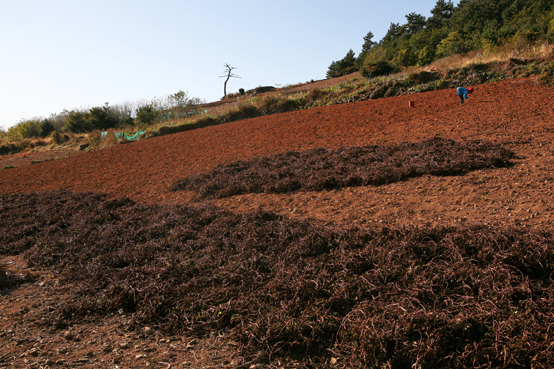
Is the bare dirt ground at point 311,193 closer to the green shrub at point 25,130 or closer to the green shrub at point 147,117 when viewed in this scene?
the green shrub at point 147,117

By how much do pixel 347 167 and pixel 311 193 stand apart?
1035 millimetres

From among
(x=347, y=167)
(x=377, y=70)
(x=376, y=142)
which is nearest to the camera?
(x=347, y=167)

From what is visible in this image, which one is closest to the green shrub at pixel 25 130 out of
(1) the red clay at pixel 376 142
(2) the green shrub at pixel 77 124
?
(2) the green shrub at pixel 77 124

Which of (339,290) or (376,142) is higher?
(376,142)

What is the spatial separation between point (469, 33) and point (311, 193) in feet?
103

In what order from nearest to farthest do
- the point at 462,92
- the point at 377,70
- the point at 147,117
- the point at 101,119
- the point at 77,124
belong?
1. the point at 462,92
2. the point at 377,70
3. the point at 147,117
4. the point at 101,119
5. the point at 77,124

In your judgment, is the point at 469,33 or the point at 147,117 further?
the point at 469,33

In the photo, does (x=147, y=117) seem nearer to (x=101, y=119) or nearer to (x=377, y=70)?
(x=101, y=119)

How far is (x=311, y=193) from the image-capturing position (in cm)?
575

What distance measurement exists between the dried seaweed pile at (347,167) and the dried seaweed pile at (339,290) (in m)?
1.64

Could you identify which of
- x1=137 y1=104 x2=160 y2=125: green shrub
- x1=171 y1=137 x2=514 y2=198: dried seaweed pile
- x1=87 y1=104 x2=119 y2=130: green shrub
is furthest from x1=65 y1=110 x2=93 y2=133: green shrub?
x1=171 y1=137 x2=514 y2=198: dried seaweed pile

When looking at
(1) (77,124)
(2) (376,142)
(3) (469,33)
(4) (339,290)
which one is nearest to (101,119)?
(1) (77,124)

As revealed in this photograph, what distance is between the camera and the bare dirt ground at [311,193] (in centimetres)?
278

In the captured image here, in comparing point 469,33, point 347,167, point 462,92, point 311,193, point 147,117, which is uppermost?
point 469,33
